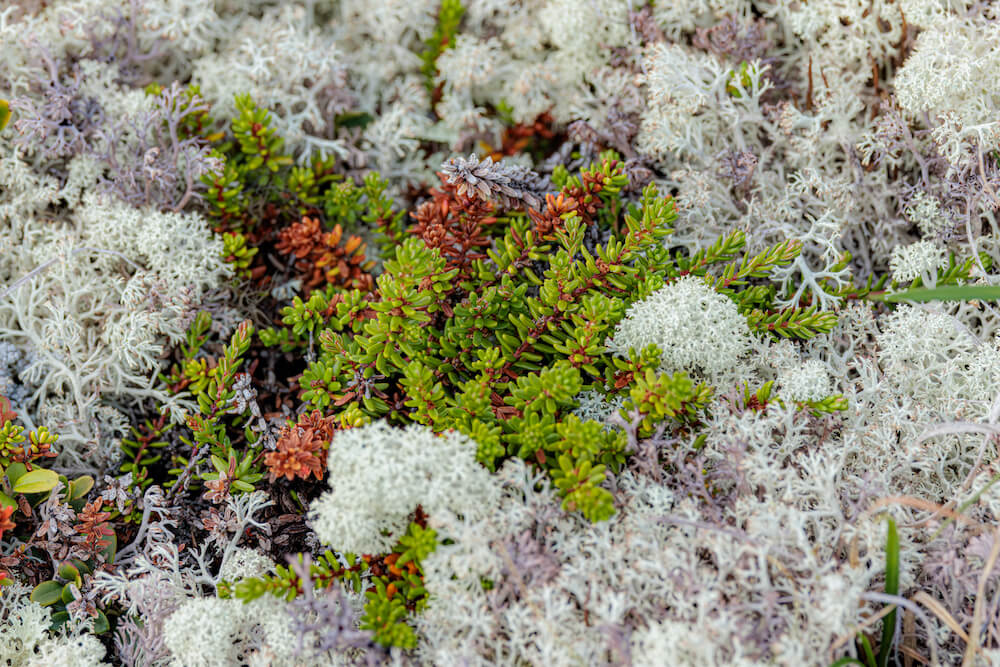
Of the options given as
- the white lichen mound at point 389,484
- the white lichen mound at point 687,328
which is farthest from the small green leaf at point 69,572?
the white lichen mound at point 687,328

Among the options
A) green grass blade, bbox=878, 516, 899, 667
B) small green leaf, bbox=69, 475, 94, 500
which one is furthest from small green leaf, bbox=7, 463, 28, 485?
green grass blade, bbox=878, 516, 899, 667

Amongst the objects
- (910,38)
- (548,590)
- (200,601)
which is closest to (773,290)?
(910,38)

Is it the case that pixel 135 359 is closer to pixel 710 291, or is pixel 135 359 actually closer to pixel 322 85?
pixel 322 85

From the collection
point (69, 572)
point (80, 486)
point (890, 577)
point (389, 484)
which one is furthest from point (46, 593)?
point (890, 577)

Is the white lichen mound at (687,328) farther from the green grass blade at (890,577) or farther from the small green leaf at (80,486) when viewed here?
the small green leaf at (80,486)

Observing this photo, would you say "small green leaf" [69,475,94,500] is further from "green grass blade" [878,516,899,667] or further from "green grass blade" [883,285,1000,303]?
"green grass blade" [883,285,1000,303]

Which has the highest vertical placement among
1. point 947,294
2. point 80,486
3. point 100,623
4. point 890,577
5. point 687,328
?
point 947,294

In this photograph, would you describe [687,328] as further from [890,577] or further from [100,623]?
[100,623]
